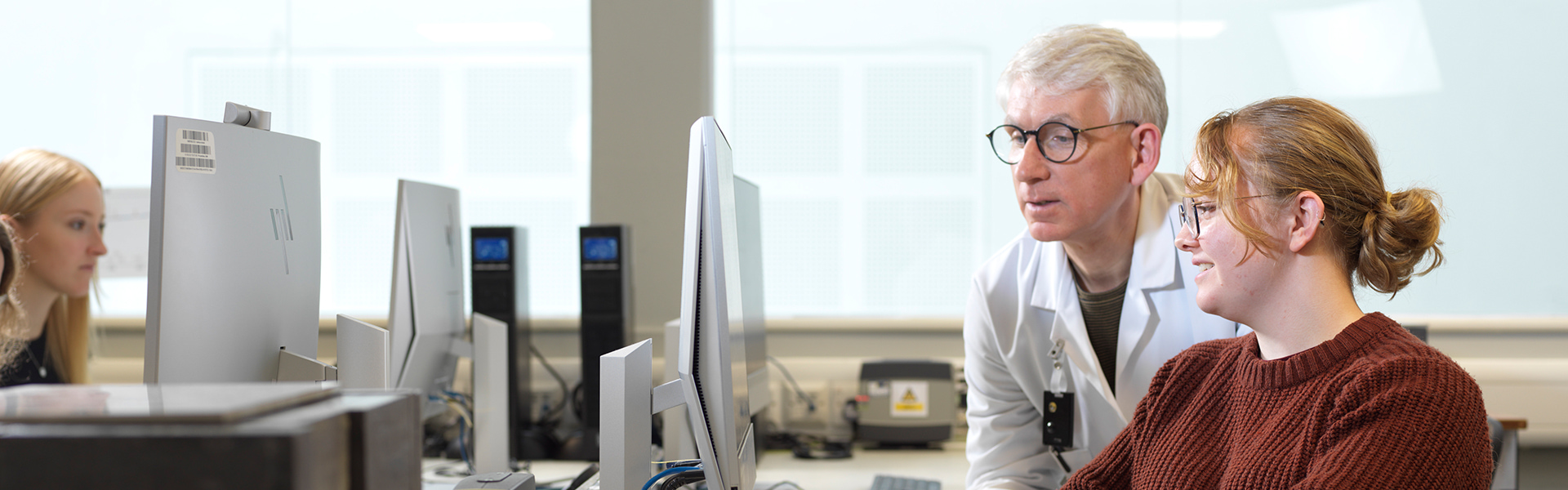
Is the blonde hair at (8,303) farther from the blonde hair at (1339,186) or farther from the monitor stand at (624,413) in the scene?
the blonde hair at (1339,186)

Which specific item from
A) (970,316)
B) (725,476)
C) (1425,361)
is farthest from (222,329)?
(1425,361)

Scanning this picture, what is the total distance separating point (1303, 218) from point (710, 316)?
65 cm

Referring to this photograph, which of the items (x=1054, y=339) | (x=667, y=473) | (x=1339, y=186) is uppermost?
(x=1339, y=186)

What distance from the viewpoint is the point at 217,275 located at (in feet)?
3.14

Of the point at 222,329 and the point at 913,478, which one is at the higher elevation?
the point at 222,329

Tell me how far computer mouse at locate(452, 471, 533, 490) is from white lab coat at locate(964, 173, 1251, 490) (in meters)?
0.75

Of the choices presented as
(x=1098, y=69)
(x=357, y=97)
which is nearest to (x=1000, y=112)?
(x=1098, y=69)

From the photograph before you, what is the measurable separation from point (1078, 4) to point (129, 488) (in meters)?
2.75

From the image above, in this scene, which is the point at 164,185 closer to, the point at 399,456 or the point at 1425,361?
the point at 399,456

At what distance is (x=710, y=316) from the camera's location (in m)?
0.93

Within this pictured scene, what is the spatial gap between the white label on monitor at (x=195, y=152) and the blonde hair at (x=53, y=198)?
1.47 metres

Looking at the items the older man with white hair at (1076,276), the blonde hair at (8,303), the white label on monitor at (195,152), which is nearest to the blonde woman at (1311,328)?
the older man with white hair at (1076,276)

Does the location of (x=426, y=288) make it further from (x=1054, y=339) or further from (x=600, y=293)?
(x=1054, y=339)

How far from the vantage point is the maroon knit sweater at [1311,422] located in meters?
0.79
